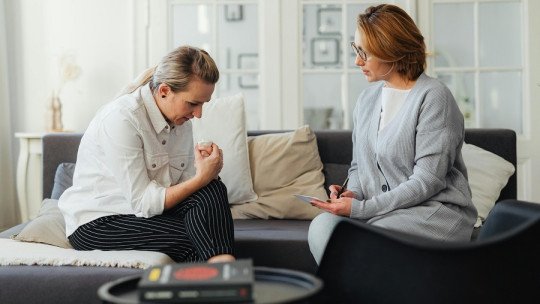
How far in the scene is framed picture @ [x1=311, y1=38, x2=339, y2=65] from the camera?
16.1ft

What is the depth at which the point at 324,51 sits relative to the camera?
491 centimetres

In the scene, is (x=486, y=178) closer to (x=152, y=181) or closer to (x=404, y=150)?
(x=404, y=150)

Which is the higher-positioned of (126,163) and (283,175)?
(126,163)

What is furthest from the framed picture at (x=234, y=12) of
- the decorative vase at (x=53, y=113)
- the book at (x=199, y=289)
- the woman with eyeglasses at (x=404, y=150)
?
the book at (x=199, y=289)

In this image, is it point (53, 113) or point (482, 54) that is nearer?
point (53, 113)

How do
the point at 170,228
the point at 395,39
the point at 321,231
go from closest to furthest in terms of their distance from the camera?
the point at 321,231 → the point at 395,39 → the point at 170,228

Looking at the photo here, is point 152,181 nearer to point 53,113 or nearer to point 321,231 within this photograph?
point 321,231

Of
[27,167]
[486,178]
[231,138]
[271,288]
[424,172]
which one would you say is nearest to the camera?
[271,288]

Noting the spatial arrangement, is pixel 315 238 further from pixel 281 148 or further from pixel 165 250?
pixel 281 148

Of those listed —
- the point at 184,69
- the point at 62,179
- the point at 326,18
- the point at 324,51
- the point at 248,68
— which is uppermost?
the point at 326,18

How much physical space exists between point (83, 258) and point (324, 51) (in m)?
2.90

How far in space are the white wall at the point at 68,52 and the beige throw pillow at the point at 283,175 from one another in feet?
6.10

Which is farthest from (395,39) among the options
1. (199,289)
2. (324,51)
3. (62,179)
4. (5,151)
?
(5,151)

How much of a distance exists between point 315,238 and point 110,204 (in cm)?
73
